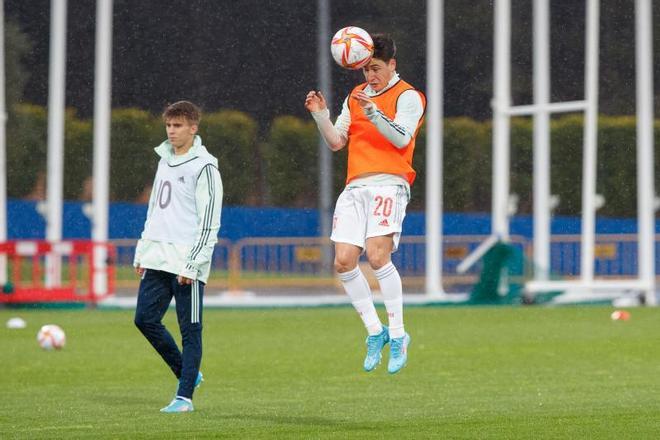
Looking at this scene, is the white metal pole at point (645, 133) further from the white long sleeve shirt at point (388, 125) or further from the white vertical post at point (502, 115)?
the white long sleeve shirt at point (388, 125)

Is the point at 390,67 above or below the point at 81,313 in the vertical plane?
above

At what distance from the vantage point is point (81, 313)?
1938 cm

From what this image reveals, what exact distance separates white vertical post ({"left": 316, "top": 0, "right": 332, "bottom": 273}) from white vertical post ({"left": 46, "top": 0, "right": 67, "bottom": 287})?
11.7 feet

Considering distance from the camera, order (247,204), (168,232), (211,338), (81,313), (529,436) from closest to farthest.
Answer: (529,436)
(168,232)
(211,338)
(81,313)
(247,204)

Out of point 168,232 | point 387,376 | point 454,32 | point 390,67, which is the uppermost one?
point 454,32

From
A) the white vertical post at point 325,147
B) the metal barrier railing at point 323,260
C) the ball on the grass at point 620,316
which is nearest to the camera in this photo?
the ball on the grass at point 620,316

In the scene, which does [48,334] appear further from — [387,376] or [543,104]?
[543,104]

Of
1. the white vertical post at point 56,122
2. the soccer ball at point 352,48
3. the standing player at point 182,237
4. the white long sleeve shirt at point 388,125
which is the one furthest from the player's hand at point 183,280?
the white vertical post at point 56,122

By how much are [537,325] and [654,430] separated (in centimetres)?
885

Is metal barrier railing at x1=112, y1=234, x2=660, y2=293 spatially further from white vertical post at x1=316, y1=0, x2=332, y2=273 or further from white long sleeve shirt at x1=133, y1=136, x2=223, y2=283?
white long sleeve shirt at x1=133, y1=136, x2=223, y2=283

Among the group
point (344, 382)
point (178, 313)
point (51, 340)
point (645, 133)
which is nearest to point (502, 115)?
point (645, 133)

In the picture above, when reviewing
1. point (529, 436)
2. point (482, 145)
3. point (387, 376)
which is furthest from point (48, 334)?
point (482, 145)

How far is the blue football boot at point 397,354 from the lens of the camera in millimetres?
9156

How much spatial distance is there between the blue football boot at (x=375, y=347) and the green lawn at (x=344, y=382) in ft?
0.97
